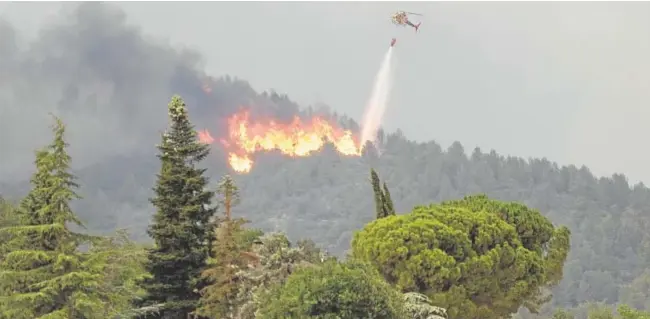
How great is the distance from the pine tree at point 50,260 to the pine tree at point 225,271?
4356 mm

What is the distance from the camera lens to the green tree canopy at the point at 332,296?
2072 cm

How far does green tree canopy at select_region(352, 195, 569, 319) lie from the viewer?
105ft

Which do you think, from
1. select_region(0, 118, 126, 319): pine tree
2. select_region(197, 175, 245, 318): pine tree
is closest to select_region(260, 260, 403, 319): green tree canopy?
select_region(197, 175, 245, 318): pine tree

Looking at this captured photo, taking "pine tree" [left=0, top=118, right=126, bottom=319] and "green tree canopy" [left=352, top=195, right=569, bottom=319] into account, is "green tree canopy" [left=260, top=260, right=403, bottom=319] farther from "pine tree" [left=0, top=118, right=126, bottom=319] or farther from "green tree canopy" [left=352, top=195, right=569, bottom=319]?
"green tree canopy" [left=352, top=195, right=569, bottom=319]

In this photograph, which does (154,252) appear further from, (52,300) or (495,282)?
(495,282)

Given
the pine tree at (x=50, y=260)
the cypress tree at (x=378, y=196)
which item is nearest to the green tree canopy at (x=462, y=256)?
the cypress tree at (x=378, y=196)

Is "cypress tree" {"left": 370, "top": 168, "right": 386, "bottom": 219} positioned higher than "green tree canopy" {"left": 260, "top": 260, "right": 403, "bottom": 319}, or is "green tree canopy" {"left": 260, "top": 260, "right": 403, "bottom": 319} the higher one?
"cypress tree" {"left": 370, "top": 168, "right": 386, "bottom": 219}

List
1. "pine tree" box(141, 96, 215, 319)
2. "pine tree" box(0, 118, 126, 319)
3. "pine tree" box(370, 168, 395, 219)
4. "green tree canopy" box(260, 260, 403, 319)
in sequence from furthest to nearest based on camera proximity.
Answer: "pine tree" box(370, 168, 395, 219)
"pine tree" box(141, 96, 215, 319)
"pine tree" box(0, 118, 126, 319)
"green tree canopy" box(260, 260, 403, 319)

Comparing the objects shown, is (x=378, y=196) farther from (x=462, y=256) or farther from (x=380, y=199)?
(x=462, y=256)

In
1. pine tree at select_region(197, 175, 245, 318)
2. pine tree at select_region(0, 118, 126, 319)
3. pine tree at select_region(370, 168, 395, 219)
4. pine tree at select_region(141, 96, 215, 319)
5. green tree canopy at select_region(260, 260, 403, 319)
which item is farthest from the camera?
pine tree at select_region(370, 168, 395, 219)

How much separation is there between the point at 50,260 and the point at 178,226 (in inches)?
249

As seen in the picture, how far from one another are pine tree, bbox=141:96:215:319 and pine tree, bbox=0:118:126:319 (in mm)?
5392

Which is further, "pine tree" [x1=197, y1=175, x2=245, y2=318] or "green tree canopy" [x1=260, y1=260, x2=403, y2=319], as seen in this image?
"pine tree" [x1=197, y1=175, x2=245, y2=318]

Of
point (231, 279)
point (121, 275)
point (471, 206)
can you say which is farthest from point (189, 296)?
point (471, 206)
